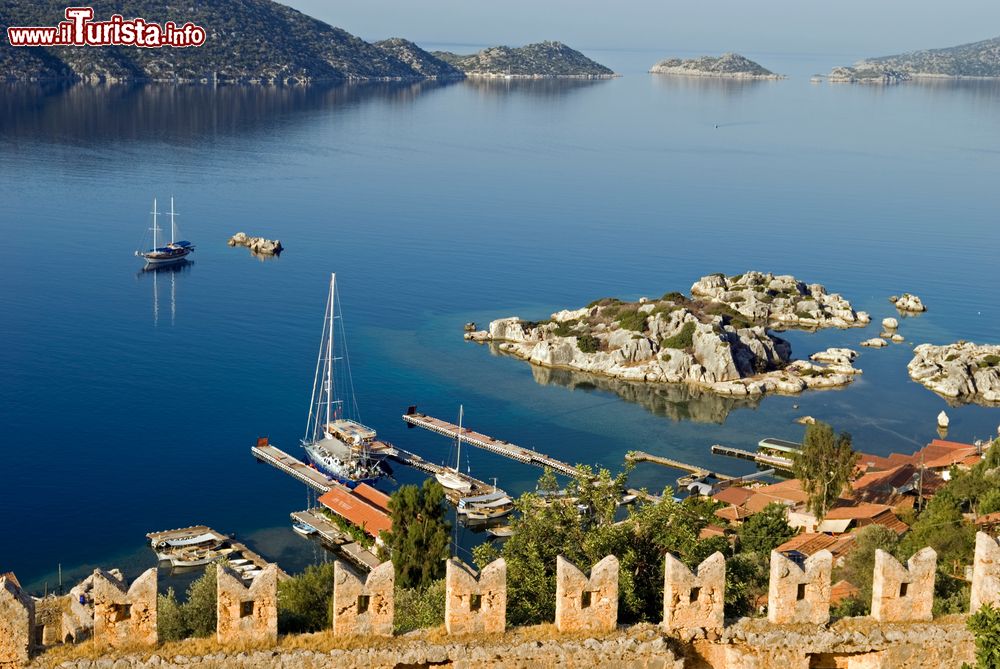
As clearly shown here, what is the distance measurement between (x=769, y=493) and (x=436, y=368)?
28.5m

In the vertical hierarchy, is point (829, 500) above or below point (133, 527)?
above

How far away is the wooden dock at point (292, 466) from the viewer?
2216 inches

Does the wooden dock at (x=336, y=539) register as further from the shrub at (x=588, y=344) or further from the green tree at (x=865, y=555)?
the shrub at (x=588, y=344)

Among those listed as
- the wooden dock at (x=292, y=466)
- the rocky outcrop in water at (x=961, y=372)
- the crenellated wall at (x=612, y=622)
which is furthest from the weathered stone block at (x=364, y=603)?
the rocky outcrop in water at (x=961, y=372)

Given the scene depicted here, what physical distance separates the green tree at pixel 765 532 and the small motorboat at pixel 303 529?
17654 mm

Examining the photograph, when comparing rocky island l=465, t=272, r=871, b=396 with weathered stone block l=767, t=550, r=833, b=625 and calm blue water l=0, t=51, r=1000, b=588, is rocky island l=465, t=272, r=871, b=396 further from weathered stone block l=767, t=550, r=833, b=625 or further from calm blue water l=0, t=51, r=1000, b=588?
weathered stone block l=767, t=550, r=833, b=625

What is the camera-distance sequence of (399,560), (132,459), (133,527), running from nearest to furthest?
(399,560) < (133,527) < (132,459)

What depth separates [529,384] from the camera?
74.1 meters

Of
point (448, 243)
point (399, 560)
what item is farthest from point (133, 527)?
point (448, 243)

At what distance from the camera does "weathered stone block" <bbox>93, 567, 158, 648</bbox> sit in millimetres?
17141

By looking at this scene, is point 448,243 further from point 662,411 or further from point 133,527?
point 133,527

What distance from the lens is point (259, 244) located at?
349ft

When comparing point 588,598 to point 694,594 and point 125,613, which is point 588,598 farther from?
point 125,613

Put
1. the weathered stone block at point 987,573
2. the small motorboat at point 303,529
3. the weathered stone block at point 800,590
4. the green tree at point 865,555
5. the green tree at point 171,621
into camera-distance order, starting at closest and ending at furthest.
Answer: the weathered stone block at point 800,590
the weathered stone block at point 987,573
the green tree at point 171,621
the green tree at point 865,555
the small motorboat at point 303,529
